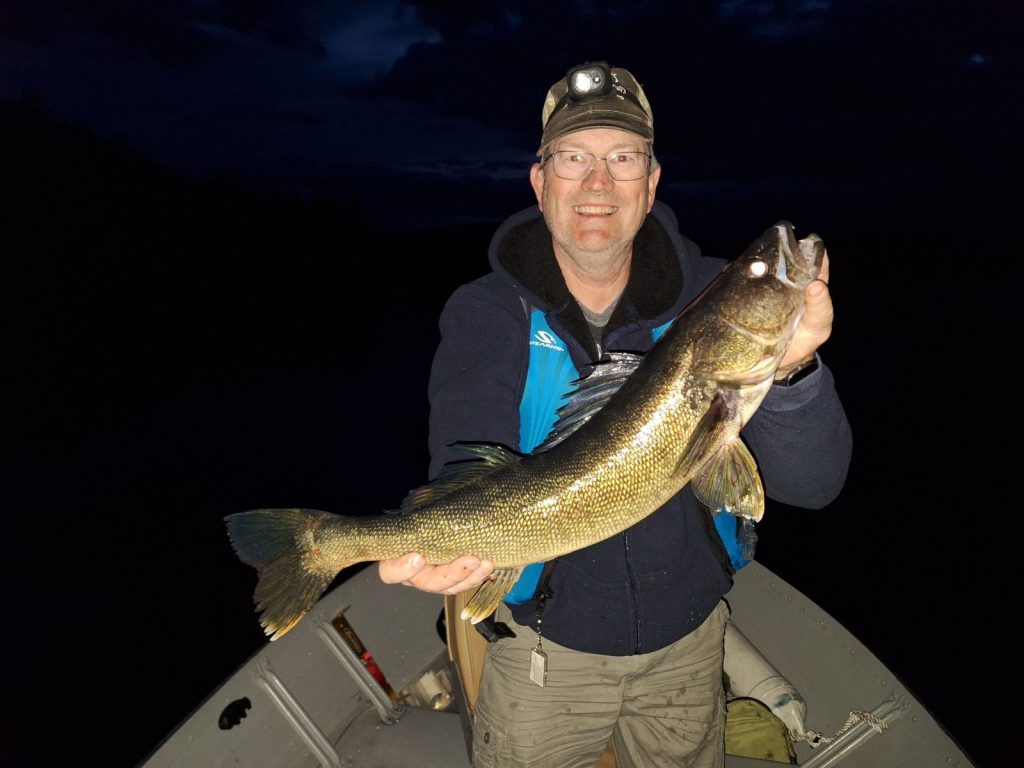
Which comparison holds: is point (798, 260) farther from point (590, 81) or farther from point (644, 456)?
point (590, 81)

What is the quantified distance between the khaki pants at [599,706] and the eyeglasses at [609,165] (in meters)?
2.22

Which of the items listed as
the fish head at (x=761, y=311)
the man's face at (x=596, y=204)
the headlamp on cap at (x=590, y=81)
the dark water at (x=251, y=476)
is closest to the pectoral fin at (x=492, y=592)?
the fish head at (x=761, y=311)

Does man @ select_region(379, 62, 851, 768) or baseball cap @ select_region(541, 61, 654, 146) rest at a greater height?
baseball cap @ select_region(541, 61, 654, 146)

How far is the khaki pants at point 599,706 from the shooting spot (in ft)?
9.87

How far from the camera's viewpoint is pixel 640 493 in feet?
8.50

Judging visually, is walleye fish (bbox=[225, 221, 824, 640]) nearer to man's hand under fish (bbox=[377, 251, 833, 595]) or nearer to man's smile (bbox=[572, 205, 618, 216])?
man's hand under fish (bbox=[377, 251, 833, 595])

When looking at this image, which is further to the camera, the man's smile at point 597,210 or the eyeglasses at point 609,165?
the eyeglasses at point 609,165

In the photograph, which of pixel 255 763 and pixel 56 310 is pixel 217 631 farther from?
pixel 56 310

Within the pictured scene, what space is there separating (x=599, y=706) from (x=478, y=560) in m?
1.04

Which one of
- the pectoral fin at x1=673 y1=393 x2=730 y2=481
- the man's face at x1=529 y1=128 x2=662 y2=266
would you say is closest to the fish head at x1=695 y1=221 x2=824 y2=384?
the pectoral fin at x1=673 y1=393 x2=730 y2=481

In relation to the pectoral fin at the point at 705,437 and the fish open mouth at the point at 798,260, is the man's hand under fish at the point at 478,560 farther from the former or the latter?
the pectoral fin at the point at 705,437

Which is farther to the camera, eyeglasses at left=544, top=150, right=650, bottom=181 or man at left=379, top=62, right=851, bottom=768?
eyeglasses at left=544, top=150, right=650, bottom=181

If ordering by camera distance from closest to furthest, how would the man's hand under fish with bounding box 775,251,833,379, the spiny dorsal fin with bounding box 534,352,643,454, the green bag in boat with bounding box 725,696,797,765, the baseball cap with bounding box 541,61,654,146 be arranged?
the man's hand under fish with bounding box 775,251,833,379 → the spiny dorsal fin with bounding box 534,352,643,454 → the baseball cap with bounding box 541,61,654,146 → the green bag in boat with bounding box 725,696,797,765

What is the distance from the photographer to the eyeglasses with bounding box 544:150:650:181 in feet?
10.6
